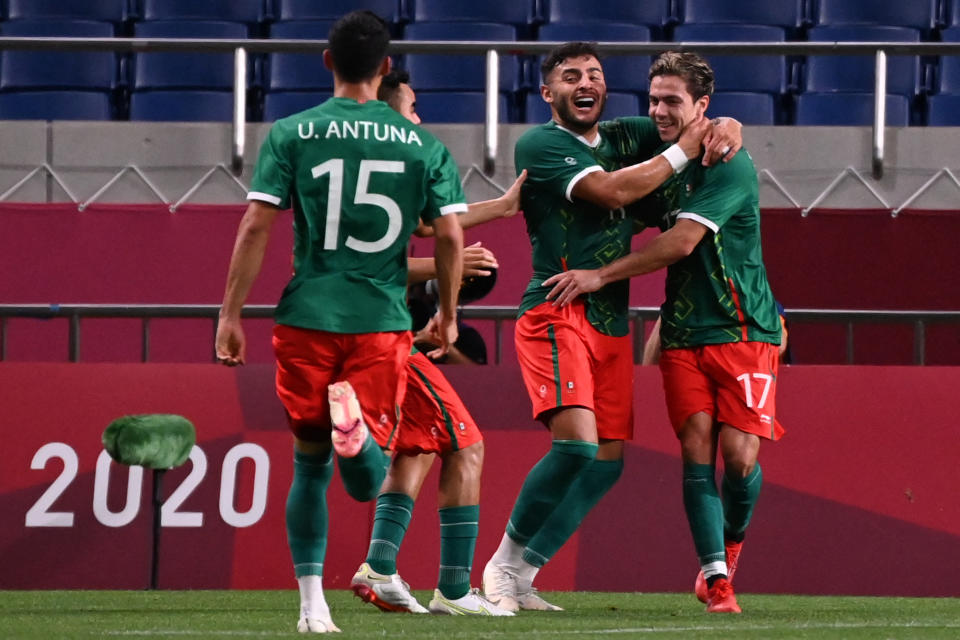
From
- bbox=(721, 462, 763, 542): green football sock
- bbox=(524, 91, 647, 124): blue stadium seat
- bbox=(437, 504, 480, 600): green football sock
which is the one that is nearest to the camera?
bbox=(437, 504, 480, 600): green football sock

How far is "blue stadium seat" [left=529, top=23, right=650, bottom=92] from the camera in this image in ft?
35.5

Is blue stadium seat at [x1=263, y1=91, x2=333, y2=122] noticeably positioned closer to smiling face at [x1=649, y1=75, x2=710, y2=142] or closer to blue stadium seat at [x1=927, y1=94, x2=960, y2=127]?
blue stadium seat at [x1=927, y1=94, x2=960, y2=127]

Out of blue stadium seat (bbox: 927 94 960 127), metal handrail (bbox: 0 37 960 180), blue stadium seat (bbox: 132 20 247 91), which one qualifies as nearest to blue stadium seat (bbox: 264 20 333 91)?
blue stadium seat (bbox: 132 20 247 91)

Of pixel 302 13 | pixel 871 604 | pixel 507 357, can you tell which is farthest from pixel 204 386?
pixel 302 13

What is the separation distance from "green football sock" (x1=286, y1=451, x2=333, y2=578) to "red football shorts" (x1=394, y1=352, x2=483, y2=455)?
0.93m

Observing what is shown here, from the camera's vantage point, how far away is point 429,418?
5.58m

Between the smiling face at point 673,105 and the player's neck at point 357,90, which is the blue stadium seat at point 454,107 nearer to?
the smiling face at point 673,105

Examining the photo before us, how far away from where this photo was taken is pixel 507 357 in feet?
27.9

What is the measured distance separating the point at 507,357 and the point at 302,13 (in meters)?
4.25

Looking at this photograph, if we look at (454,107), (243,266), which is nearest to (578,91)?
(243,266)

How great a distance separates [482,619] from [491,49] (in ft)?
14.3

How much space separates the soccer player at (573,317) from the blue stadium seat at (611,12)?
5.77 meters

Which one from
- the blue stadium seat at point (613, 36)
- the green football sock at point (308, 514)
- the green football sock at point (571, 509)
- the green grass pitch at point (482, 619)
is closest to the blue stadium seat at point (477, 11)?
the blue stadium seat at point (613, 36)

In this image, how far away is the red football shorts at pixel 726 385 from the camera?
5672 mm
